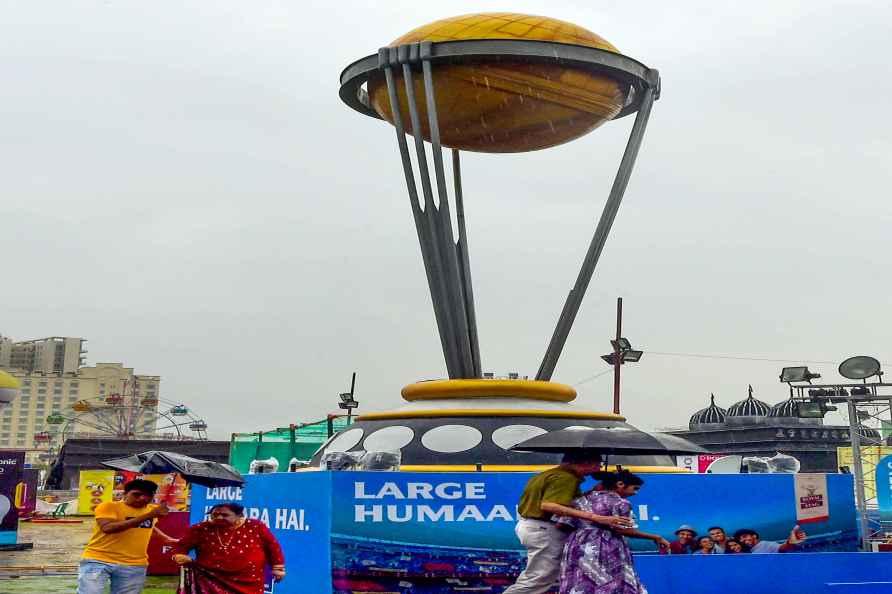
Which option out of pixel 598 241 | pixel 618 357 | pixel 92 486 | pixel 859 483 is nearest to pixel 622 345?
pixel 618 357

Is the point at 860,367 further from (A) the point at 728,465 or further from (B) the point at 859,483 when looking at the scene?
(A) the point at 728,465

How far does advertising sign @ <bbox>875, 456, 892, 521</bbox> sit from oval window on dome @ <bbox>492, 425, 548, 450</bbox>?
11.8 meters

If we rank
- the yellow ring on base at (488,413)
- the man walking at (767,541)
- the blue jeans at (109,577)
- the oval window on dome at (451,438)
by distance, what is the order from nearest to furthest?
the blue jeans at (109,577), the man walking at (767,541), the oval window on dome at (451,438), the yellow ring on base at (488,413)

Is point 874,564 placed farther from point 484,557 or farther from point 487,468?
point 487,468

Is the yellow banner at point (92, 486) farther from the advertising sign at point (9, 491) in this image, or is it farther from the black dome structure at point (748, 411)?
the black dome structure at point (748, 411)

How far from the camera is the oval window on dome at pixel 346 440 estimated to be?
1440 centimetres

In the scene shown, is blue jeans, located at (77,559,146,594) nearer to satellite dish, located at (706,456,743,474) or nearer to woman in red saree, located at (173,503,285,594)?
woman in red saree, located at (173,503,285,594)

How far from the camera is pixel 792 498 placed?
11953 mm

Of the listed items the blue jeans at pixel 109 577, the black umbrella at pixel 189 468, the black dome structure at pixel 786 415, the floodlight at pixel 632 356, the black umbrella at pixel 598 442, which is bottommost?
the blue jeans at pixel 109 577

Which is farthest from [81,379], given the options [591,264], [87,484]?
[591,264]

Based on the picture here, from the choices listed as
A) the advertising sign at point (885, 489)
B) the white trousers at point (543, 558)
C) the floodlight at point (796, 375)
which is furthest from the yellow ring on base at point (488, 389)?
the floodlight at point (796, 375)

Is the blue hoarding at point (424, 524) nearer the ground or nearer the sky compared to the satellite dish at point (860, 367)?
nearer the ground

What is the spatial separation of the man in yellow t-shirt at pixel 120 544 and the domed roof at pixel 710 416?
59.9 metres

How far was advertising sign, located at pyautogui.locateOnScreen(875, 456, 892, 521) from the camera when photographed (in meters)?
22.3
